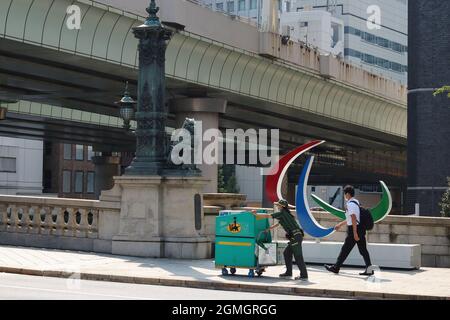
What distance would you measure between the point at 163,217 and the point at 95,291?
656cm

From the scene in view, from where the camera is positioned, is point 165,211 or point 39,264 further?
point 165,211

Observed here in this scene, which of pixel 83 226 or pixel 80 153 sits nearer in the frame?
pixel 83 226

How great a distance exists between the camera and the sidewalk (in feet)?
50.1

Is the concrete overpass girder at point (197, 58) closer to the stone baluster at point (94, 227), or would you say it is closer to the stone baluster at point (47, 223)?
the stone baluster at point (47, 223)

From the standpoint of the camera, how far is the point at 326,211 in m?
22.4

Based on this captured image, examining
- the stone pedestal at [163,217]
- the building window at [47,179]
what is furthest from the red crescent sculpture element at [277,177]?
the building window at [47,179]

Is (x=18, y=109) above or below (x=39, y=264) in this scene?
above

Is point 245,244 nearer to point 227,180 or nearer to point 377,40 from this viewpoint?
point 227,180

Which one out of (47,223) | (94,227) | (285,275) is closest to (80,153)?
(47,223)

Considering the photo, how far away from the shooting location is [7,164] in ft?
315
